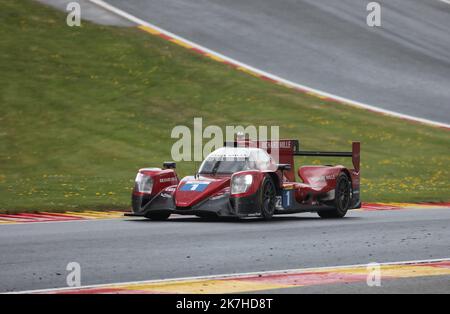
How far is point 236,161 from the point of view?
17.0 m

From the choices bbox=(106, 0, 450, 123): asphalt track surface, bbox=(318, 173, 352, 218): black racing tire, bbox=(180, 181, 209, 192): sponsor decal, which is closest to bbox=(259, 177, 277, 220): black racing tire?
bbox=(180, 181, 209, 192): sponsor decal

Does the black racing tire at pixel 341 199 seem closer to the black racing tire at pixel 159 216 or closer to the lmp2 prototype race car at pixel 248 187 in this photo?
the lmp2 prototype race car at pixel 248 187

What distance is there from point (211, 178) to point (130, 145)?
11679mm

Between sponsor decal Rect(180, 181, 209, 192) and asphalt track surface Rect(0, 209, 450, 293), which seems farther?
sponsor decal Rect(180, 181, 209, 192)

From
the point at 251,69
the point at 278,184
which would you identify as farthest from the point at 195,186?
the point at 251,69

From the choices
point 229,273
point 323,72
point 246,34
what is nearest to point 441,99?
point 323,72

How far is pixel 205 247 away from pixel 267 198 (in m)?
4.17

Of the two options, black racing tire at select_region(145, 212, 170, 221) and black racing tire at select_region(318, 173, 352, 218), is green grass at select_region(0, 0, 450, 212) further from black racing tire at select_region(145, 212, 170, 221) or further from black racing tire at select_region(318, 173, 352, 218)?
black racing tire at select_region(318, 173, 352, 218)

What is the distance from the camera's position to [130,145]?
2805 centimetres

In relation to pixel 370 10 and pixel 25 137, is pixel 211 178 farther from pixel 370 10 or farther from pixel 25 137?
pixel 370 10

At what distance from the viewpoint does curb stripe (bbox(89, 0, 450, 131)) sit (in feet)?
107

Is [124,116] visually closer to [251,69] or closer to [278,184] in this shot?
[251,69]

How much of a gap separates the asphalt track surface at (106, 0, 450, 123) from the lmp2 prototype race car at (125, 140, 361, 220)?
15400mm

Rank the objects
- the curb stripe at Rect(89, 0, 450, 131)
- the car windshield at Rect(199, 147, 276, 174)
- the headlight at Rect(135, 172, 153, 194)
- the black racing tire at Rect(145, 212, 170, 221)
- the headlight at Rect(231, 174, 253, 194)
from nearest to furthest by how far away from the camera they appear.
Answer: the headlight at Rect(231, 174, 253, 194), the headlight at Rect(135, 172, 153, 194), the car windshield at Rect(199, 147, 276, 174), the black racing tire at Rect(145, 212, 170, 221), the curb stripe at Rect(89, 0, 450, 131)
